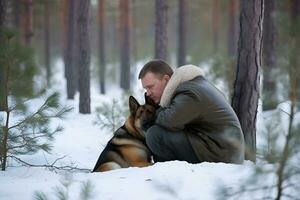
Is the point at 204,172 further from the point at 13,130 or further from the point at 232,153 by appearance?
the point at 13,130

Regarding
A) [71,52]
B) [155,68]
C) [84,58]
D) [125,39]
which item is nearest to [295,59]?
[155,68]

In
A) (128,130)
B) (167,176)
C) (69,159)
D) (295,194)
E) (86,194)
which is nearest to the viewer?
(86,194)

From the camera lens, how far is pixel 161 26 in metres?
12.9

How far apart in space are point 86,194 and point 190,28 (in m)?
36.1

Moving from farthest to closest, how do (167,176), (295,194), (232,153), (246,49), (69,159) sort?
(69,159), (246,49), (232,153), (167,176), (295,194)

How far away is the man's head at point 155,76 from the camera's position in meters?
4.43

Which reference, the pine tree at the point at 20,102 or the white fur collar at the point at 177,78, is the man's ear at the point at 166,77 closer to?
the white fur collar at the point at 177,78

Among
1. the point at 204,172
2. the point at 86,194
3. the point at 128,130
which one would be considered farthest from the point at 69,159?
the point at 86,194

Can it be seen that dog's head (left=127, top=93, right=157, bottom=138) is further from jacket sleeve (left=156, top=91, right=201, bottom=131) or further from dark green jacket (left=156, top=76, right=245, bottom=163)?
jacket sleeve (left=156, top=91, right=201, bottom=131)

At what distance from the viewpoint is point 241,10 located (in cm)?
544

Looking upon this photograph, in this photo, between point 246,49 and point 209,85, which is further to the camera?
point 246,49

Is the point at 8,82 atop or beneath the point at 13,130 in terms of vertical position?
atop

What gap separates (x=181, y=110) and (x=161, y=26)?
908 centimetres

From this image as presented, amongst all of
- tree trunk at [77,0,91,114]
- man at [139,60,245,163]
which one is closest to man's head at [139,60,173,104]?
man at [139,60,245,163]
